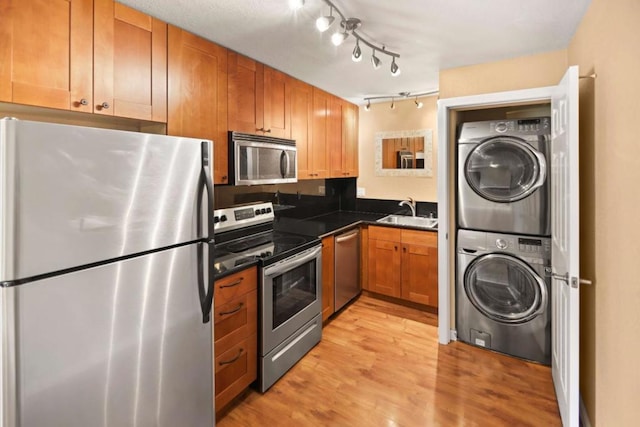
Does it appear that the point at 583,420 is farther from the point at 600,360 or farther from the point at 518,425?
the point at 600,360

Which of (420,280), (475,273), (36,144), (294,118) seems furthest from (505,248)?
(36,144)

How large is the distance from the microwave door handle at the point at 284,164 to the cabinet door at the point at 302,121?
31cm

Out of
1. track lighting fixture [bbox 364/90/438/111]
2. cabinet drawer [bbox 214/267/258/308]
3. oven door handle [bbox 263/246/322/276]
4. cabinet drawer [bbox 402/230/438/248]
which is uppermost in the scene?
track lighting fixture [bbox 364/90/438/111]

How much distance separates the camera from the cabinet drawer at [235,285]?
6.35ft

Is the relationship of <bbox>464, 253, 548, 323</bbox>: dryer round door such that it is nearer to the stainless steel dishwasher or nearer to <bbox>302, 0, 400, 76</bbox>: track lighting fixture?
the stainless steel dishwasher

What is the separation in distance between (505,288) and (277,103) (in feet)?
8.06

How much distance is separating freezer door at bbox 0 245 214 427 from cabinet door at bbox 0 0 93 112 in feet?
2.80

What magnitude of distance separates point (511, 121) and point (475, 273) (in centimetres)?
→ 126

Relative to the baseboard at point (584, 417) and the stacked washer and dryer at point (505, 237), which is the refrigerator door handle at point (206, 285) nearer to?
the stacked washer and dryer at point (505, 237)

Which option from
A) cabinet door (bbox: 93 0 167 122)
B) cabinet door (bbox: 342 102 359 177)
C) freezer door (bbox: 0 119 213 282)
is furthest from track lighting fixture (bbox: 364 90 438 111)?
freezer door (bbox: 0 119 213 282)

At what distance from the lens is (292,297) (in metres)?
2.54

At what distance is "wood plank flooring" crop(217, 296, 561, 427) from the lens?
2043mm

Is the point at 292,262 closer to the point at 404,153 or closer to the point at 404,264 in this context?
the point at 404,264

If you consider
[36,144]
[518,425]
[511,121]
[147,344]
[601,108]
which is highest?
[511,121]
